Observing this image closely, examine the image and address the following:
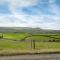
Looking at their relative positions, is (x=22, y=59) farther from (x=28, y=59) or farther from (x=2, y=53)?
(x=2, y=53)

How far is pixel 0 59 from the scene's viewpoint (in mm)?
23312

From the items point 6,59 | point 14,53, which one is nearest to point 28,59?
point 6,59

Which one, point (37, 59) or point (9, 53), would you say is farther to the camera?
point (9, 53)

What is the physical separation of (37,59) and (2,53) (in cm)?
573

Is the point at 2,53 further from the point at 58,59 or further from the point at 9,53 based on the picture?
the point at 58,59

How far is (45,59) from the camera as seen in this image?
77.1ft

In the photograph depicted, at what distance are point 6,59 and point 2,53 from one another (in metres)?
4.36

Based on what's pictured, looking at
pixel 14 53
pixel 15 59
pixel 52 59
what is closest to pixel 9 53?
pixel 14 53

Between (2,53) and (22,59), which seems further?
(2,53)

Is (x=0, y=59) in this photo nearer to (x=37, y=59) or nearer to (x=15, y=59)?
(x=15, y=59)

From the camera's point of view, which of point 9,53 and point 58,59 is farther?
point 9,53

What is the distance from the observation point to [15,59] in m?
23.5

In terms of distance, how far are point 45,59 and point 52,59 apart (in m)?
0.73

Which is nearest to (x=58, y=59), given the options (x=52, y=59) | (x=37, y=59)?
(x=52, y=59)
